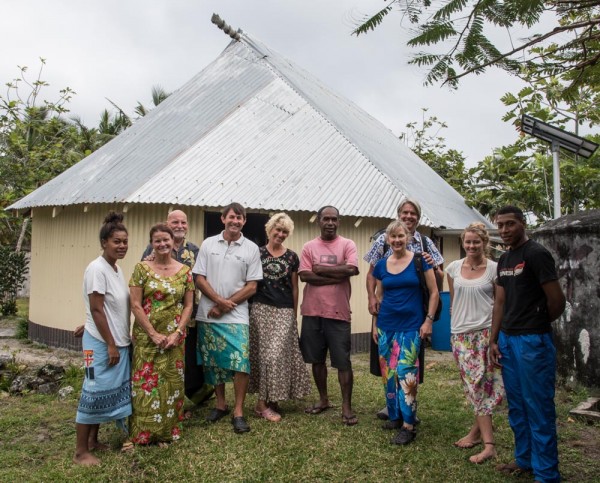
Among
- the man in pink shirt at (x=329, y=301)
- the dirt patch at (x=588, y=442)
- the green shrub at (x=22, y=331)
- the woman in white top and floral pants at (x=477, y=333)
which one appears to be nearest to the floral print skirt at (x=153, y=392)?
the man in pink shirt at (x=329, y=301)

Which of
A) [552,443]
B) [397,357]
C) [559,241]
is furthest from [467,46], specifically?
[559,241]

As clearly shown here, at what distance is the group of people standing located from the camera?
11.9ft

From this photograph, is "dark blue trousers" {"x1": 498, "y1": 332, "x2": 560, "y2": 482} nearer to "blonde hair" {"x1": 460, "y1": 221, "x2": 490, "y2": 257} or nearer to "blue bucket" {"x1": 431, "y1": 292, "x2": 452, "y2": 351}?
"blonde hair" {"x1": 460, "y1": 221, "x2": 490, "y2": 257}

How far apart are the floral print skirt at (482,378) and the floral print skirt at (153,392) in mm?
2296

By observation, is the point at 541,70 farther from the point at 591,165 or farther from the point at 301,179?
the point at 591,165

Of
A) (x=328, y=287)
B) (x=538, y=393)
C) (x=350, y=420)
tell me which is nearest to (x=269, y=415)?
(x=350, y=420)

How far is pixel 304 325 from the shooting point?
201 inches

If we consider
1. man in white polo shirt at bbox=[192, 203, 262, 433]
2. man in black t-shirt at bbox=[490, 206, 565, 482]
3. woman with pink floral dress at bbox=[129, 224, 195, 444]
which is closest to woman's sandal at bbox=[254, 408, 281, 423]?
man in white polo shirt at bbox=[192, 203, 262, 433]

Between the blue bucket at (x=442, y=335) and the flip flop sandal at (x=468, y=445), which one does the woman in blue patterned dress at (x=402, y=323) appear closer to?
the flip flop sandal at (x=468, y=445)

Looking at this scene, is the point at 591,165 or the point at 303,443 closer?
the point at 303,443

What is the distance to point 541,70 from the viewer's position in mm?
2297

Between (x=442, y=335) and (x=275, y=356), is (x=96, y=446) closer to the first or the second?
(x=275, y=356)

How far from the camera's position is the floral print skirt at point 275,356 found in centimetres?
493

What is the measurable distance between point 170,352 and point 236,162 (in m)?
5.59
